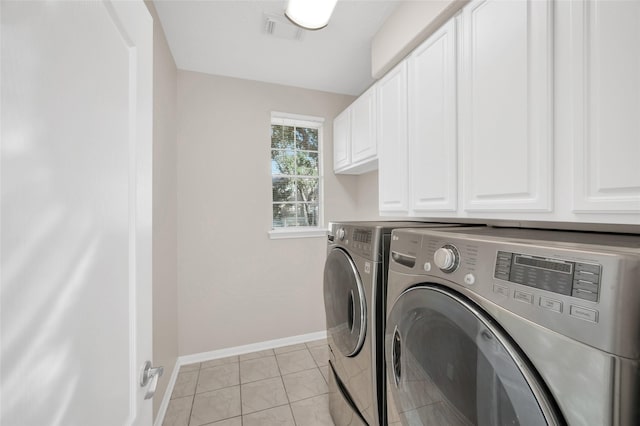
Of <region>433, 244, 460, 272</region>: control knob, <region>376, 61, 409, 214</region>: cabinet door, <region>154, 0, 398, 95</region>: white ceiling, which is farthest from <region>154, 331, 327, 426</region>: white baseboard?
<region>154, 0, 398, 95</region>: white ceiling

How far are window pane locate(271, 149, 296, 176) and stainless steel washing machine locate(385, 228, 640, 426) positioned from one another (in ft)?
6.98

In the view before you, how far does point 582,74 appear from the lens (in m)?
0.83

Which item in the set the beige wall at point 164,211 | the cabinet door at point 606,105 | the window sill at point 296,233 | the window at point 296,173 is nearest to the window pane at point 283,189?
the window at point 296,173

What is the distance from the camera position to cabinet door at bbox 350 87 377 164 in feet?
6.74

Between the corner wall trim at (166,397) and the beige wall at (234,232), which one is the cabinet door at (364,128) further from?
the corner wall trim at (166,397)

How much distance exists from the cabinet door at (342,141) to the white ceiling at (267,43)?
0.41m

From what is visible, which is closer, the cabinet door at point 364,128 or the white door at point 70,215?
the white door at point 70,215

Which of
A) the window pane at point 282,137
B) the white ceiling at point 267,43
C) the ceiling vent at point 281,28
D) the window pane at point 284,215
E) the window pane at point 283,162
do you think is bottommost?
the window pane at point 284,215

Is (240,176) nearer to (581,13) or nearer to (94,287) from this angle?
(94,287)

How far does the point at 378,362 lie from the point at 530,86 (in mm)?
1294

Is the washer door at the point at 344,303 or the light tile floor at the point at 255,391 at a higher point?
the washer door at the point at 344,303

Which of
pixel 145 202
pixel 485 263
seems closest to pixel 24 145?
pixel 145 202

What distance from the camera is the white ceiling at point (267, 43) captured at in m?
1.69

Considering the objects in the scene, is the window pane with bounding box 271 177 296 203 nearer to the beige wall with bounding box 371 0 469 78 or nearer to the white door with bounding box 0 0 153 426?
the beige wall with bounding box 371 0 469 78
